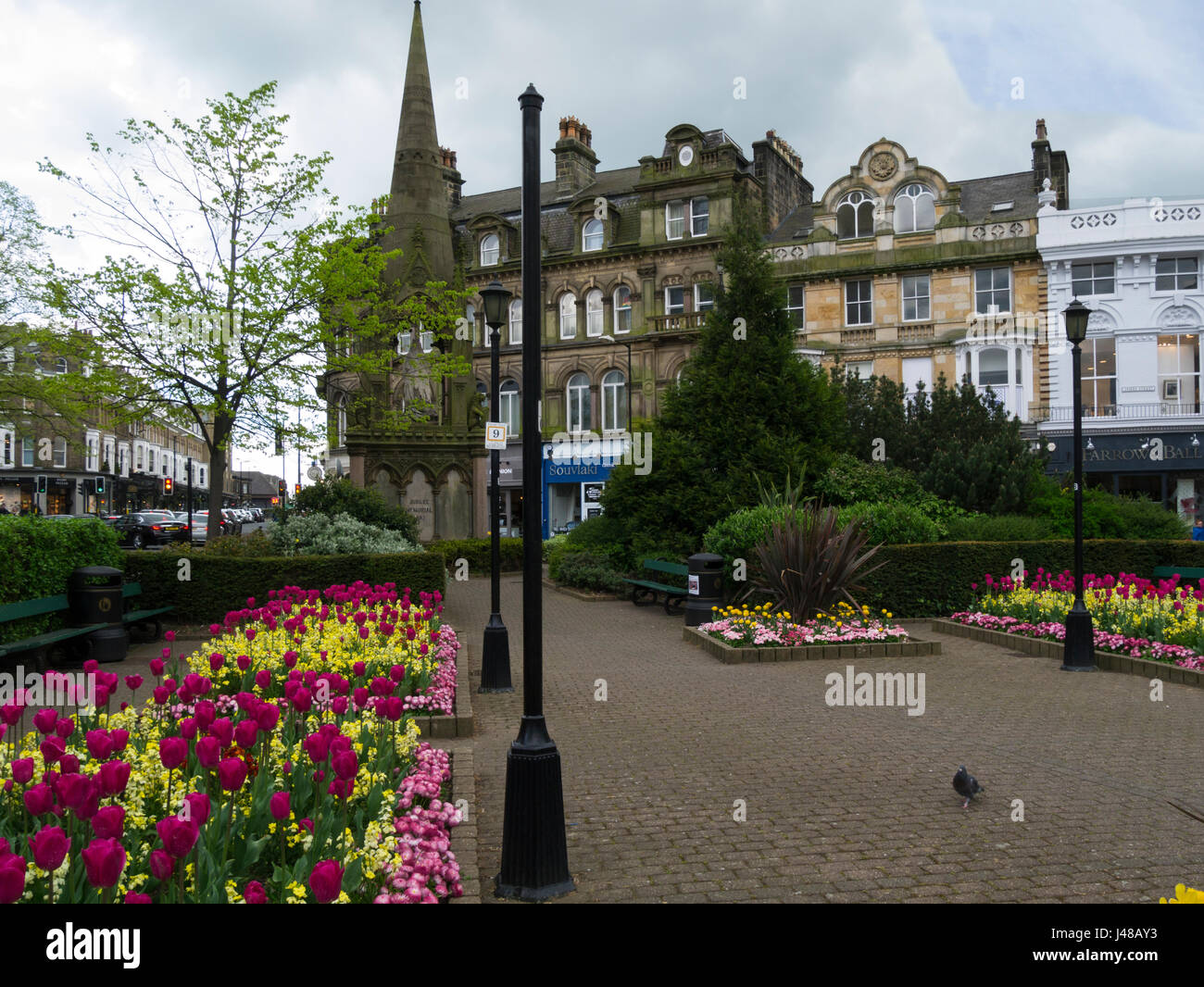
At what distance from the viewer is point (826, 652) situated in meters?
12.2

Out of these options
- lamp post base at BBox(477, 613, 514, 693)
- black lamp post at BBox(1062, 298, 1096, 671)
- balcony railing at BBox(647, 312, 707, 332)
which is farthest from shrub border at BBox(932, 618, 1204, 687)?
balcony railing at BBox(647, 312, 707, 332)

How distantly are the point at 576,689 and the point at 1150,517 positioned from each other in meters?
13.6

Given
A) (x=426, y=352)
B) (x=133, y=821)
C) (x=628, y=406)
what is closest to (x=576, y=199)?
(x=628, y=406)

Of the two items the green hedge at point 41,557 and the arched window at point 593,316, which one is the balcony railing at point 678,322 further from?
the green hedge at point 41,557

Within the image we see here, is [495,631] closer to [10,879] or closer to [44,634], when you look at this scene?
[44,634]

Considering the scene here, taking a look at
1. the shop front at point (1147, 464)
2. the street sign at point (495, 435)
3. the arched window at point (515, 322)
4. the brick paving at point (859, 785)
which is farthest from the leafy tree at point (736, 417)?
the arched window at point (515, 322)

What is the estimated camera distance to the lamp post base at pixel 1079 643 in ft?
36.8

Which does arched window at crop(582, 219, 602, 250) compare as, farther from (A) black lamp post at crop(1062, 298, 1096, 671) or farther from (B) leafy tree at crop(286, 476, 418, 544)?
(A) black lamp post at crop(1062, 298, 1096, 671)

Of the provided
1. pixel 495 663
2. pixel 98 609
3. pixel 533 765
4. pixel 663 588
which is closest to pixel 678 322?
pixel 663 588

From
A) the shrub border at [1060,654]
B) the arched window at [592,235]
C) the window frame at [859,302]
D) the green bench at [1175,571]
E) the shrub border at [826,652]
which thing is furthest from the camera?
the arched window at [592,235]

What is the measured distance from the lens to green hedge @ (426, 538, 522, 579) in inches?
891

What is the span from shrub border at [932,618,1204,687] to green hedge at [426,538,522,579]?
11335mm

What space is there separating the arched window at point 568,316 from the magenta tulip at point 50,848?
3889cm

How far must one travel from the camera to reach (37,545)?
1122cm
